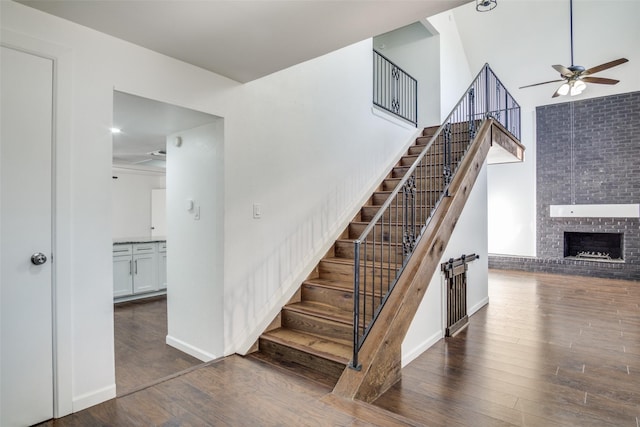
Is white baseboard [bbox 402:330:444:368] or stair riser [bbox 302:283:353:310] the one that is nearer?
white baseboard [bbox 402:330:444:368]

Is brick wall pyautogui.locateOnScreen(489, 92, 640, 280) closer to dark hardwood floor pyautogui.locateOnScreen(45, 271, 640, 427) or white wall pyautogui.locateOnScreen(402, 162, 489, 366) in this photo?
white wall pyautogui.locateOnScreen(402, 162, 489, 366)

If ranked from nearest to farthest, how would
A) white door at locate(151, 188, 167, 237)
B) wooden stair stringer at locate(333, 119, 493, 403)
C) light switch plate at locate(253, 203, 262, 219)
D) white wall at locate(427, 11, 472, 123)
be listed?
wooden stair stringer at locate(333, 119, 493, 403) < light switch plate at locate(253, 203, 262, 219) < white wall at locate(427, 11, 472, 123) < white door at locate(151, 188, 167, 237)

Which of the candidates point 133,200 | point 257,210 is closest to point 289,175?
point 257,210

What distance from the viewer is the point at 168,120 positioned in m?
2.84

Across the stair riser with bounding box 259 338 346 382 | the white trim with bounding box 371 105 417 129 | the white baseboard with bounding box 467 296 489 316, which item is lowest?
the white baseboard with bounding box 467 296 489 316

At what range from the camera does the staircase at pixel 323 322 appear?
8.48 ft

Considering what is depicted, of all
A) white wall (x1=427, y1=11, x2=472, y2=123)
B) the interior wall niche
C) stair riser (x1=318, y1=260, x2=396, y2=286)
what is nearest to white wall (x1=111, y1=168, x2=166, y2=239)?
stair riser (x1=318, y1=260, x2=396, y2=286)

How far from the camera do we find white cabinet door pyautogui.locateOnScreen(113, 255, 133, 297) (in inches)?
189

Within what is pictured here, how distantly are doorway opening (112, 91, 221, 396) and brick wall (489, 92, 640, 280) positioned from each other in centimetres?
726

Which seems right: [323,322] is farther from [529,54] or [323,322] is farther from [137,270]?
[529,54]

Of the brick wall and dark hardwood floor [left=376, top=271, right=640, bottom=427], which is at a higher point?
the brick wall


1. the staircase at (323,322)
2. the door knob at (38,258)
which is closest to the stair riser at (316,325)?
the staircase at (323,322)

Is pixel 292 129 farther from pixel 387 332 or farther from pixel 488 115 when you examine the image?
pixel 488 115

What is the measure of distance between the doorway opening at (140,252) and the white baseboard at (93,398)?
0.10 metres
